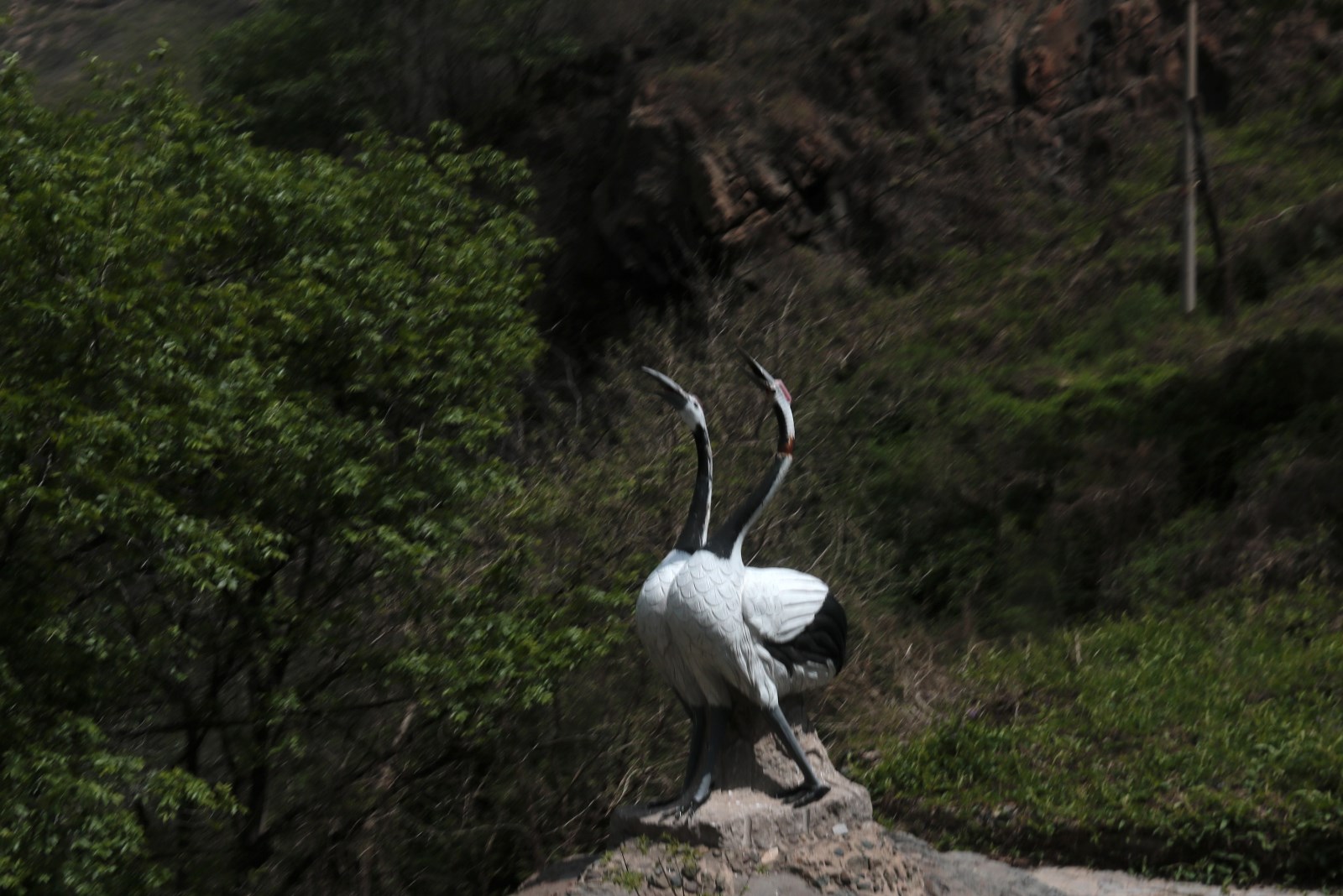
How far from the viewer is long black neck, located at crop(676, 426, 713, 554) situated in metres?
9.06

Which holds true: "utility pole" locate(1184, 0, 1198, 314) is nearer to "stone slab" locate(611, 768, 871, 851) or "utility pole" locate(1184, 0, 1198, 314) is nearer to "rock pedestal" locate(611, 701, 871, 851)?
"rock pedestal" locate(611, 701, 871, 851)

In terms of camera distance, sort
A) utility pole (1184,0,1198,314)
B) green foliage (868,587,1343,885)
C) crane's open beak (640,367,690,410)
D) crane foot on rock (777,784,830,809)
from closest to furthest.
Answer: crane foot on rock (777,784,830,809) → crane's open beak (640,367,690,410) → green foliage (868,587,1343,885) → utility pole (1184,0,1198,314)

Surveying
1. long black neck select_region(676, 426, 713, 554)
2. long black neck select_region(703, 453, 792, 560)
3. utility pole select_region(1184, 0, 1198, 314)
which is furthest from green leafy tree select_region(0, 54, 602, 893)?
utility pole select_region(1184, 0, 1198, 314)

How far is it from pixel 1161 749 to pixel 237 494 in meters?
7.09

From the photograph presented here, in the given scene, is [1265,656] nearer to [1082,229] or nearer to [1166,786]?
[1166,786]

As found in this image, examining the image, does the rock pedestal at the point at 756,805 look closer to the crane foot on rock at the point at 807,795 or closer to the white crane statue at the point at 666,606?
the crane foot on rock at the point at 807,795

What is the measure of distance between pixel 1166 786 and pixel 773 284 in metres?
11.0

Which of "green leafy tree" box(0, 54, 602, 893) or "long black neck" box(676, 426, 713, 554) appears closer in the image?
"green leafy tree" box(0, 54, 602, 893)

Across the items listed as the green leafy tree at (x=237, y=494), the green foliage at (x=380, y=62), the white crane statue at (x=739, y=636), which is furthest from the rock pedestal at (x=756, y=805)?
the green foliage at (x=380, y=62)

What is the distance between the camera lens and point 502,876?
12008 millimetres

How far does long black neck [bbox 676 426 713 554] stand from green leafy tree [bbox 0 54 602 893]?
1672mm

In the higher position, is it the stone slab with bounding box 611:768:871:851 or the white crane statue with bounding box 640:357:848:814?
the white crane statue with bounding box 640:357:848:814

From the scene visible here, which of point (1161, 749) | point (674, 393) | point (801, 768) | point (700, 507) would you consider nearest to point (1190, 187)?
point (1161, 749)

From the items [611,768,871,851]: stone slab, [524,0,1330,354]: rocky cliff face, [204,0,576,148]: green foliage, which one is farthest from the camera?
[204,0,576,148]: green foliage
